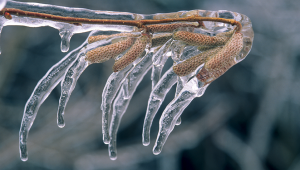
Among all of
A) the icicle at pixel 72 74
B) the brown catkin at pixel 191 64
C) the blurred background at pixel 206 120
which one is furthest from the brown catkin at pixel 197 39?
the blurred background at pixel 206 120

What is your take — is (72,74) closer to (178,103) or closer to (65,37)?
(65,37)

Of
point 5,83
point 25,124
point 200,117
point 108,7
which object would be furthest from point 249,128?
point 5,83

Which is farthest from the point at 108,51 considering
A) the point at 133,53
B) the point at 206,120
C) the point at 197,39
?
the point at 206,120

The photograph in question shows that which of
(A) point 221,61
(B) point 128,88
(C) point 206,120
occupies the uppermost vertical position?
(A) point 221,61

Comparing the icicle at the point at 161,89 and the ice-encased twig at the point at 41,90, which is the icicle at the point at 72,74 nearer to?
the ice-encased twig at the point at 41,90

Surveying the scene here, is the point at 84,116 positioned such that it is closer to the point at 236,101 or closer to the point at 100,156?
the point at 100,156
